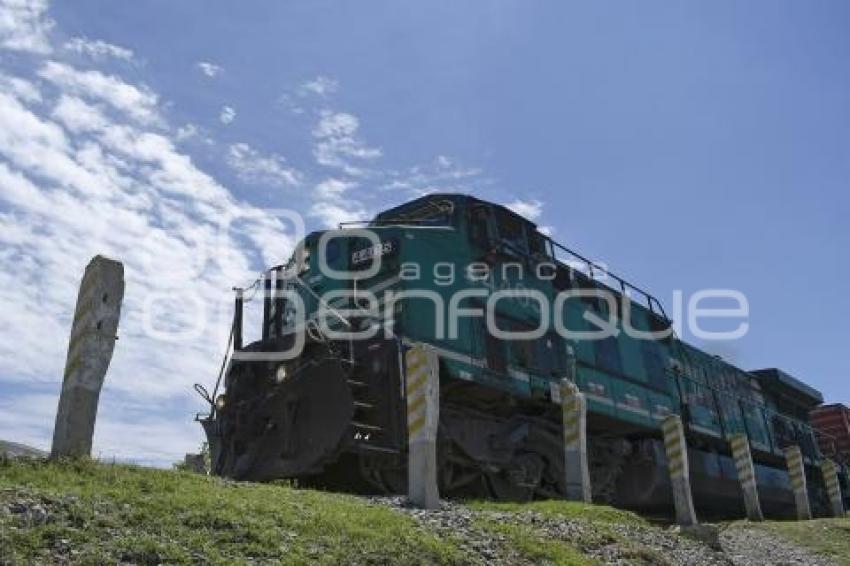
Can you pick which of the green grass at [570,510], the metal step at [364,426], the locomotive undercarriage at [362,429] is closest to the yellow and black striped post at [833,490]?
the locomotive undercarriage at [362,429]

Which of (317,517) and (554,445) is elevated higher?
(554,445)

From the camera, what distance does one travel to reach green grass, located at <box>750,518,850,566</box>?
10.7m

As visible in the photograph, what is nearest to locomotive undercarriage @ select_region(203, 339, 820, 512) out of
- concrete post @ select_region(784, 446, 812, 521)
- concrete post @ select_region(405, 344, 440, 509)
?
concrete post @ select_region(405, 344, 440, 509)

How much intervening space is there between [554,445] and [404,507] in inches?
239

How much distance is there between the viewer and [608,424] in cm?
1438

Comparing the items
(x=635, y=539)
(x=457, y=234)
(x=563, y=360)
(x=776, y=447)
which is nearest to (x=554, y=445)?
(x=563, y=360)

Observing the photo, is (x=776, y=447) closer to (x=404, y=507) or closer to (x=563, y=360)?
(x=563, y=360)

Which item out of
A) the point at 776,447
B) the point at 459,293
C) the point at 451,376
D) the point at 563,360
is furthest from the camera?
the point at 776,447

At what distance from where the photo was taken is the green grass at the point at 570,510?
307 inches

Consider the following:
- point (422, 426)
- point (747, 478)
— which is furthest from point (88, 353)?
point (747, 478)

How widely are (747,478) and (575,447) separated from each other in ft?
22.4

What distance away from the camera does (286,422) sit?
9352mm

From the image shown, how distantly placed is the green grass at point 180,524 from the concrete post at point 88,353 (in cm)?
46

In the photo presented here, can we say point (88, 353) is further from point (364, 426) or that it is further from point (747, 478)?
point (747, 478)
